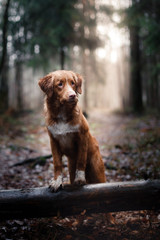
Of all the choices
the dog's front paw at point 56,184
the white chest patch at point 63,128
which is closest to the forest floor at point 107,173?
the dog's front paw at point 56,184

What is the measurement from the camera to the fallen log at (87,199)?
112 inches

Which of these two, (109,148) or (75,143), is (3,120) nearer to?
(109,148)

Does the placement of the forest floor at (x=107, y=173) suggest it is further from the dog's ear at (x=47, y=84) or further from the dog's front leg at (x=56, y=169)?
the dog's ear at (x=47, y=84)

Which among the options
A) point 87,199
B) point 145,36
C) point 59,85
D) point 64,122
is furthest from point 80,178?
point 145,36

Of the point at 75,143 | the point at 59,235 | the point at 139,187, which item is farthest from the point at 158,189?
the point at 59,235

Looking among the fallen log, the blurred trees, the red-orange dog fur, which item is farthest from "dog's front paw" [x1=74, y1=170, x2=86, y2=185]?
the blurred trees

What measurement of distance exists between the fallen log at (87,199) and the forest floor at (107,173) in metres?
0.33

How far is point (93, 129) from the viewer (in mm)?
10500

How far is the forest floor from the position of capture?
2.99 m

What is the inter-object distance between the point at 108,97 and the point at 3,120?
34.6 metres

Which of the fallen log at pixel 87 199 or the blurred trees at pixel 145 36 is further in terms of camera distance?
the blurred trees at pixel 145 36

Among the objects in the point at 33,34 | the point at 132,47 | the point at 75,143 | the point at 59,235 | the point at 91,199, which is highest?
the point at 33,34

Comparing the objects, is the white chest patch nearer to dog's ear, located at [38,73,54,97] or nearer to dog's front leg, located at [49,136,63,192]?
dog's front leg, located at [49,136,63,192]

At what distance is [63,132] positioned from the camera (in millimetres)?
3041
